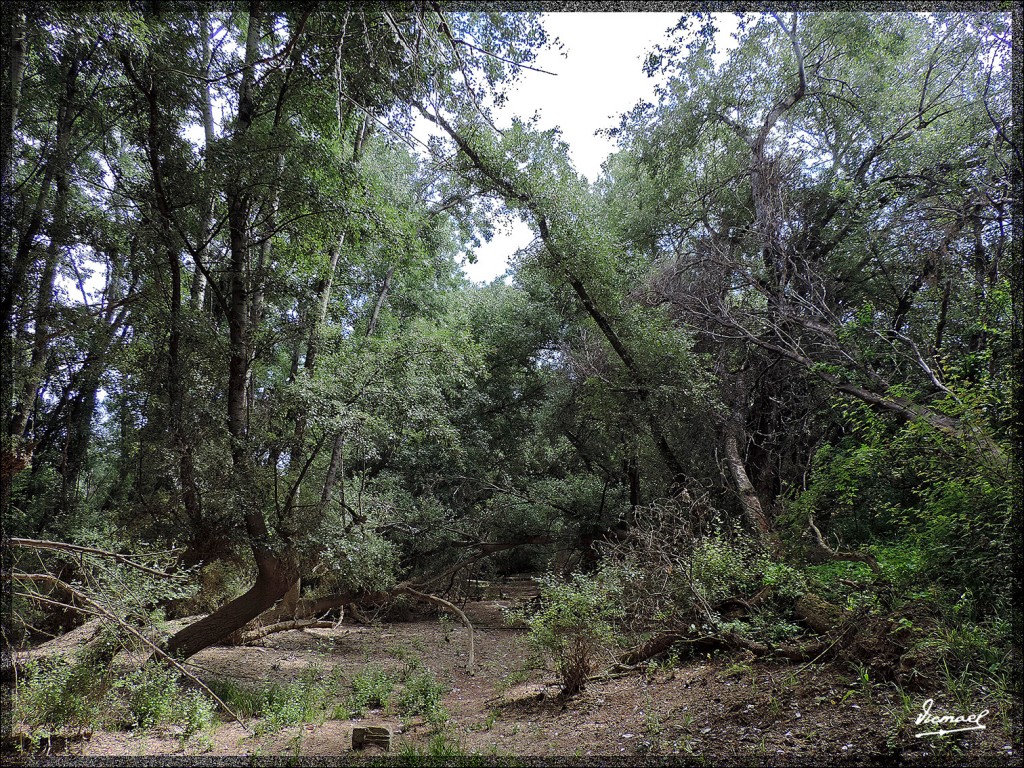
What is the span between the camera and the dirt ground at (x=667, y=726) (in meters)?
2.29

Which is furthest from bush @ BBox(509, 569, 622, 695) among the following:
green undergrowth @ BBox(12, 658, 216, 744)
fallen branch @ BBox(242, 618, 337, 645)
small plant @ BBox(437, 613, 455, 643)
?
fallen branch @ BBox(242, 618, 337, 645)

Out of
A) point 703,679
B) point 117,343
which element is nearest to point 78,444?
point 117,343

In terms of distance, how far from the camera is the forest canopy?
343 centimetres

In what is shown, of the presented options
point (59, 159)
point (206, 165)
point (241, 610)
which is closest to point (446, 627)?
point (241, 610)

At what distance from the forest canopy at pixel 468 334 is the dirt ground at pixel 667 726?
0.54 m

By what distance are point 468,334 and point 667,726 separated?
7.00 meters

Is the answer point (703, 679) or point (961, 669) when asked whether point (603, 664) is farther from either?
point (961, 669)

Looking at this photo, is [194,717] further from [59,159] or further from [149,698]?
[59,159]

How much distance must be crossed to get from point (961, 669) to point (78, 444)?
36.5ft

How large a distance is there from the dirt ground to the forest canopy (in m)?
0.54

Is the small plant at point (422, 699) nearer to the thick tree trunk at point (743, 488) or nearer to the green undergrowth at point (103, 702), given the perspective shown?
the green undergrowth at point (103, 702)

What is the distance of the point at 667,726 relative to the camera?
10.9ft

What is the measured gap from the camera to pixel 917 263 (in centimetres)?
696

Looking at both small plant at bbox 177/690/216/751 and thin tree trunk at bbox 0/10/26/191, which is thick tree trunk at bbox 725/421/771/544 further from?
thin tree trunk at bbox 0/10/26/191
